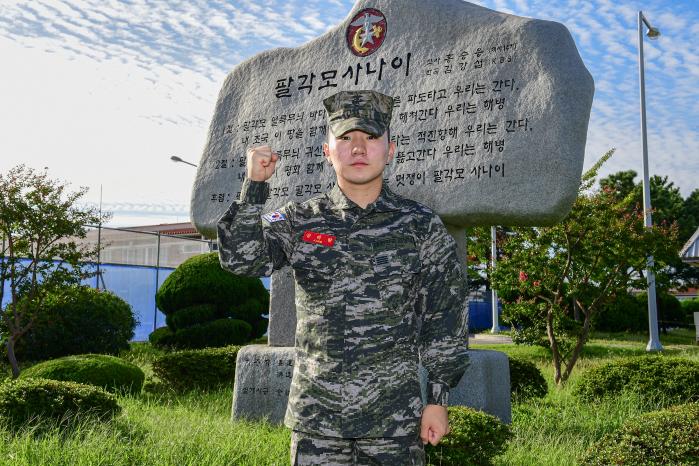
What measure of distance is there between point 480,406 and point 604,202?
13.1 feet

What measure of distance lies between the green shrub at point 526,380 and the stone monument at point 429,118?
5.23 ft

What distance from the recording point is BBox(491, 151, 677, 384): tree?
25.8ft

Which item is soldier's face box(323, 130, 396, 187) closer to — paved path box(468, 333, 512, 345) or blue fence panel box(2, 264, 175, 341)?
blue fence panel box(2, 264, 175, 341)

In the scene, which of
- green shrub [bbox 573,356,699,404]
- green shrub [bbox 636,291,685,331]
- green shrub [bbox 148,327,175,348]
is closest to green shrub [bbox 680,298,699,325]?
green shrub [bbox 636,291,685,331]

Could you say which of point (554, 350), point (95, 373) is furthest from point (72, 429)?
point (554, 350)

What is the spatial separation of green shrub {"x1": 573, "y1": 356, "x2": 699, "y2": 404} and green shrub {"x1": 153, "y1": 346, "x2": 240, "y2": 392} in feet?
12.2

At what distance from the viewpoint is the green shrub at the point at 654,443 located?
3.58 m

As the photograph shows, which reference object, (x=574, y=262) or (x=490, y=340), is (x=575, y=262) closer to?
(x=574, y=262)

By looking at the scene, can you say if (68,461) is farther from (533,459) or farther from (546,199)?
(546,199)

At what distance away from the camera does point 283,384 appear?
5.07 m

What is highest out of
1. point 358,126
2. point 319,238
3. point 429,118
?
point 429,118

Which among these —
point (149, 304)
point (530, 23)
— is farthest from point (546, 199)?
point (149, 304)

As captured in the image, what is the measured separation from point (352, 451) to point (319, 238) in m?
0.73

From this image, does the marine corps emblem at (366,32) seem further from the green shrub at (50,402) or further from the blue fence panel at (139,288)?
the blue fence panel at (139,288)
